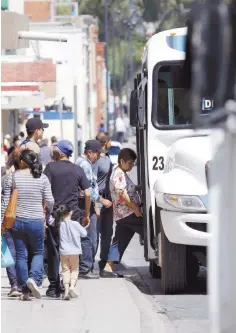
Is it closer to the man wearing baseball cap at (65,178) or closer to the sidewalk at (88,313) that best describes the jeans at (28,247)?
the sidewalk at (88,313)

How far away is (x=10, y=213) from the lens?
12.3 m

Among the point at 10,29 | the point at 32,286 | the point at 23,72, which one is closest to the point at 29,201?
the point at 32,286

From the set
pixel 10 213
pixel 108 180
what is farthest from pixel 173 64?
pixel 10 213

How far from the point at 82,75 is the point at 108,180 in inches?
2175

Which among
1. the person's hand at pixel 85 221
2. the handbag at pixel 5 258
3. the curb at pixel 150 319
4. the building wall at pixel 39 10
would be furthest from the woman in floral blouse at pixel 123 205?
the building wall at pixel 39 10

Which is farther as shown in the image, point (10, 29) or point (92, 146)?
point (92, 146)

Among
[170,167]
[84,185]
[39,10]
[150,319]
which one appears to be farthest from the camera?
[39,10]

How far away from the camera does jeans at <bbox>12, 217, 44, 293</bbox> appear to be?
12516mm

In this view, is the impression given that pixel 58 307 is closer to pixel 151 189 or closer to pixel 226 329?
pixel 151 189

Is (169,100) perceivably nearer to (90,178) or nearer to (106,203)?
(90,178)

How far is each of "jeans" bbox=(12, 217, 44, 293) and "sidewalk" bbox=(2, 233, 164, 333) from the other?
0.29 m

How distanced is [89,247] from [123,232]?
69 cm

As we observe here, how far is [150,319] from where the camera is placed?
Answer: 11.5m

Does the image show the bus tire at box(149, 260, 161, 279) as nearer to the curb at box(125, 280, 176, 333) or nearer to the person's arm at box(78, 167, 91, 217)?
the curb at box(125, 280, 176, 333)
